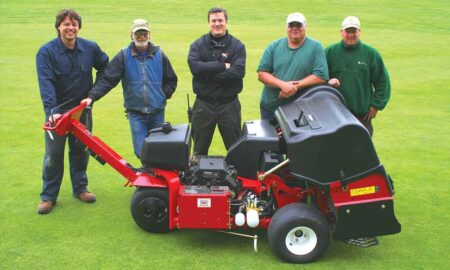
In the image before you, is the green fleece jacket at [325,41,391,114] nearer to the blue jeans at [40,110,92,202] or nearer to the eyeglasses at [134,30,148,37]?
the eyeglasses at [134,30,148,37]

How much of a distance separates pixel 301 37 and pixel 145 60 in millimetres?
1479

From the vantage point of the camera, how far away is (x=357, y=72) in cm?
601

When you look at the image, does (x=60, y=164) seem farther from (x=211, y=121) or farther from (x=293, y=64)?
(x=293, y=64)

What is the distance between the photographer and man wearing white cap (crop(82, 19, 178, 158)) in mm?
6035

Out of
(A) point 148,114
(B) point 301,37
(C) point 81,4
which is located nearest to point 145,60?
(A) point 148,114

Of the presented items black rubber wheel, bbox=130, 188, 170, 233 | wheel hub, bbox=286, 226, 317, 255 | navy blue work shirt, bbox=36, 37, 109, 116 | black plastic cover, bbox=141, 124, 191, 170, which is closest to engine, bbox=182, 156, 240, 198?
black plastic cover, bbox=141, 124, 191, 170

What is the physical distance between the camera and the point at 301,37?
19.3ft

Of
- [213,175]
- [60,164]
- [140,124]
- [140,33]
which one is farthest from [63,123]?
[213,175]

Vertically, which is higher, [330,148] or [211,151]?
[330,148]

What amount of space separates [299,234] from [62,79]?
2633mm

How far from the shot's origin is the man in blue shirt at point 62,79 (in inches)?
230

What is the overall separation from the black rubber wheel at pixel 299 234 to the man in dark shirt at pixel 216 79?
1.64m

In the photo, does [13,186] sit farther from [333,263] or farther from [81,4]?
[81,4]

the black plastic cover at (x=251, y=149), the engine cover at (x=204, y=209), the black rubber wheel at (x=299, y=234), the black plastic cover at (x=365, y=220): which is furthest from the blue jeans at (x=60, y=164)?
the black plastic cover at (x=365, y=220)
